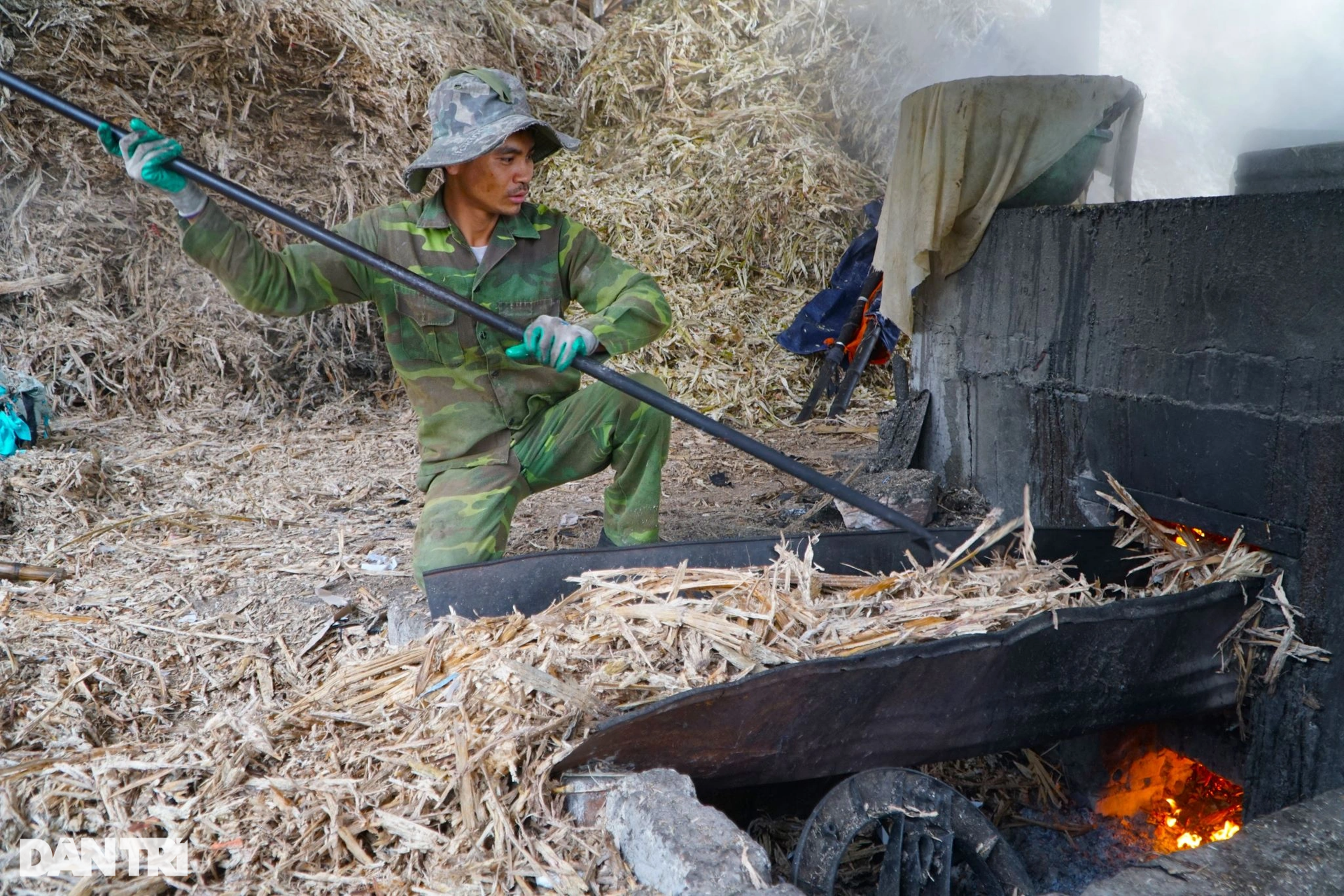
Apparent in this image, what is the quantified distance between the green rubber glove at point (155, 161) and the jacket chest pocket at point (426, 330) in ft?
2.50

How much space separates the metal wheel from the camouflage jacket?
172cm

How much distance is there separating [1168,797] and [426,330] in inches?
119

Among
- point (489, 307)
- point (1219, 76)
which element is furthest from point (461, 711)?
point (1219, 76)

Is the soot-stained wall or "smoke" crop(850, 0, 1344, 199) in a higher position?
"smoke" crop(850, 0, 1344, 199)

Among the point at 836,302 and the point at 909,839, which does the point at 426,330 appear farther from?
the point at 836,302

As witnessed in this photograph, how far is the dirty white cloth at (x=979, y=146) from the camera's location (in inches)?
151

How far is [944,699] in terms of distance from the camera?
2.40 meters

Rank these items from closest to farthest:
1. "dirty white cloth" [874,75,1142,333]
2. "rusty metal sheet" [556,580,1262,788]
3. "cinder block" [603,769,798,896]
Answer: "cinder block" [603,769,798,896], "rusty metal sheet" [556,580,1262,788], "dirty white cloth" [874,75,1142,333]

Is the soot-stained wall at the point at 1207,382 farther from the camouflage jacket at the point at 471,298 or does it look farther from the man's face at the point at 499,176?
the man's face at the point at 499,176

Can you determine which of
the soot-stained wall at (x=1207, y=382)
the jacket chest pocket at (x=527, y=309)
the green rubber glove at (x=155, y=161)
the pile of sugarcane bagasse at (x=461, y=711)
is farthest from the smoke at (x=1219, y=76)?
the green rubber glove at (x=155, y=161)

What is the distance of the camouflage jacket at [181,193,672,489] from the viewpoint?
3.54m

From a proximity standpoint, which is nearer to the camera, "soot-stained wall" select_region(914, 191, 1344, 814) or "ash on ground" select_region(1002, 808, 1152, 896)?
"soot-stained wall" select_region(914, 191, 1344, 814)

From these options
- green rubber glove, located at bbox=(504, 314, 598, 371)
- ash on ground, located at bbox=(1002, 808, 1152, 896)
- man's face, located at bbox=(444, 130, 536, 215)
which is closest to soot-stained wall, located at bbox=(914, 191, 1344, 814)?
ash on ground, located at bbox=(1002, 808, 1152, 896)

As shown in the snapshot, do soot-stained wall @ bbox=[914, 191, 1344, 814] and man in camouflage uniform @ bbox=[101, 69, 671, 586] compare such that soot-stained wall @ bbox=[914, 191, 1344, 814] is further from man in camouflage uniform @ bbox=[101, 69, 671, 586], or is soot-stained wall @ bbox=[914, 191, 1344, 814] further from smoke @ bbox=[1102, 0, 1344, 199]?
smoke @ bbox=[1102, 0, 1344, 199]
